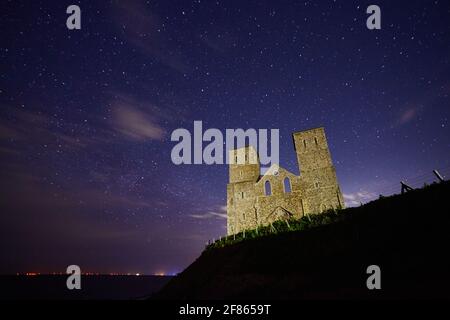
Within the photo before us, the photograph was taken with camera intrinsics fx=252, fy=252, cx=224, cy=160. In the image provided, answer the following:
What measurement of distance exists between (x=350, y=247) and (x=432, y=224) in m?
3.78

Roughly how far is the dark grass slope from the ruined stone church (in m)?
14.6

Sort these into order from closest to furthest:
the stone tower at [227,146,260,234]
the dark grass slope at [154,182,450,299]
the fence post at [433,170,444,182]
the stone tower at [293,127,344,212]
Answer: the dark grass slope at [154,182,450,299] < the fence post at [433,170,444,182] < the stone tower at [293,127,344,212] < the stone tower at [227,146,260,234]

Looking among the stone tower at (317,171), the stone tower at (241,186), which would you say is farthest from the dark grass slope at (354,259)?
the stone tower at (241,186)

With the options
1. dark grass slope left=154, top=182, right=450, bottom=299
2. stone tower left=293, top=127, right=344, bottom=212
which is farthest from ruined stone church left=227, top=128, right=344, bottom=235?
dark grass slope left=154, top=182, right=450, bottom=299

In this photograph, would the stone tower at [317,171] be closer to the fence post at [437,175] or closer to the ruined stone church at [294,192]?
the ruined stone church at [294,192]

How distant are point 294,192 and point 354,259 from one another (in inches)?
867

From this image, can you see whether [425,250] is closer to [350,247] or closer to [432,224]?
[432,224]

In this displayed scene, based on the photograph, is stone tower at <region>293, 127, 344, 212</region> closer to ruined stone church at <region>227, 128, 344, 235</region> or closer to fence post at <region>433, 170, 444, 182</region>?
ruined stone church at <region>227, 128, 344, 235</region>

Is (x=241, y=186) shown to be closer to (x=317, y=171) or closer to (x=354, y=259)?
(x=317, y=171)

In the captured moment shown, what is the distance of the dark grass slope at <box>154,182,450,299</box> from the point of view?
9.52 metres

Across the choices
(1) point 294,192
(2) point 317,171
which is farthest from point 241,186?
(2) point 317,171

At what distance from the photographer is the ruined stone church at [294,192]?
3247 centimetres
